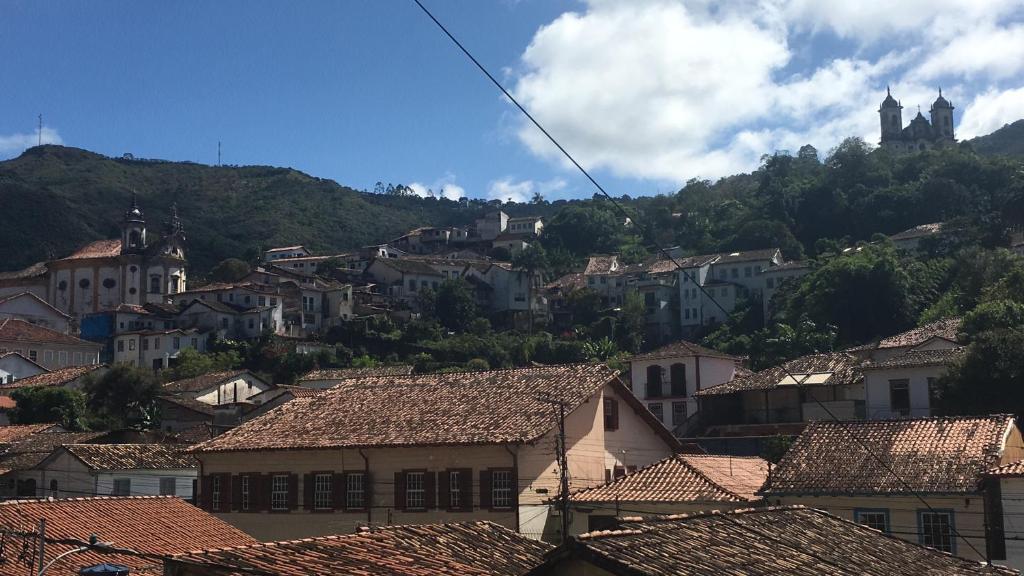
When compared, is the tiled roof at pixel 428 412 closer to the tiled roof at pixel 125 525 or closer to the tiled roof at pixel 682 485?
the tiled roof at pixel 682 485

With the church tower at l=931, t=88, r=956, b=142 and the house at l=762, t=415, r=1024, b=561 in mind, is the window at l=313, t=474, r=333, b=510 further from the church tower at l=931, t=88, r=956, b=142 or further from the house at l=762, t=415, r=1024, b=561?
the church tower at l=931, t=88, r=956, b=142

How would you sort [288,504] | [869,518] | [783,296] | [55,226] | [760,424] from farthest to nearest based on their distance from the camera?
[55,226], [783,296], [760,424], [288,504], [869,518]

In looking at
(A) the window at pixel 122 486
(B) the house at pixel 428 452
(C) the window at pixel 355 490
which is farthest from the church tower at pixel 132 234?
(C) the window at pixel 355 490

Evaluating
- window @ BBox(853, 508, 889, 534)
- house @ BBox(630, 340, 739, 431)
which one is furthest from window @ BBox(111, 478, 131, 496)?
house @ BBox(630, 340, 739, 431)

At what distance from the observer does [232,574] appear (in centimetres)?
1235

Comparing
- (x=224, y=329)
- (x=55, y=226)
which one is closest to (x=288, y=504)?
(x=224, y=329)

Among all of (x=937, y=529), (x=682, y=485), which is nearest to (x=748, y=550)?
(x=937, y=529)

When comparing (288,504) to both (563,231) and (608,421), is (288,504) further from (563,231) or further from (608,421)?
(563,231)

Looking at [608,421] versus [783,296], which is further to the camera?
[783,296]

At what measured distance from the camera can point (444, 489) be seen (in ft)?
92.5

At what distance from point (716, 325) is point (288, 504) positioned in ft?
231

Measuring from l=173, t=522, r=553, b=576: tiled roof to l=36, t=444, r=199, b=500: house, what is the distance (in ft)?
67.1

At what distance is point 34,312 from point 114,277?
11.4 meters

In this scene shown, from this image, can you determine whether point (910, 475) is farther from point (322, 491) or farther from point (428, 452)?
point (322, 491)
